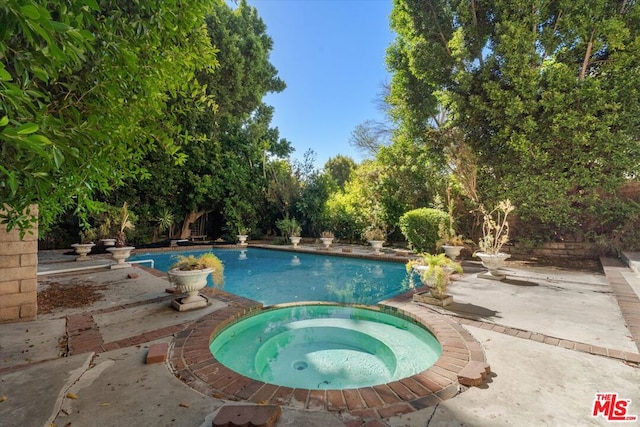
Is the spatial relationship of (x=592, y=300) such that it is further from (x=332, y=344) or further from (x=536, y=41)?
(x=536, y=41)

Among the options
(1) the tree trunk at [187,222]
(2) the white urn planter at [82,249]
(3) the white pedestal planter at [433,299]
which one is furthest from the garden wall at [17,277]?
(1) the tree trunk at [187,222]

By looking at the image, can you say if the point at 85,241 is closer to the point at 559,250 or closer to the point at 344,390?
the point at 344,390

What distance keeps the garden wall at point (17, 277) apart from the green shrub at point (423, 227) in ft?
33.1

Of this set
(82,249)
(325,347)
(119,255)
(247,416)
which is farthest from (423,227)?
(82,249)

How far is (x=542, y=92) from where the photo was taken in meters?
8.59

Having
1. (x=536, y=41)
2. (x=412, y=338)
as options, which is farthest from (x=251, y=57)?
(x=412, y=338)

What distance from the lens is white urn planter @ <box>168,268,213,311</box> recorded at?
413 centimetres

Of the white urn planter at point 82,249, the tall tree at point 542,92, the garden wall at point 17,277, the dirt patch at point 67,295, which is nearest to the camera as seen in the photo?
the garden wall at point 17,277

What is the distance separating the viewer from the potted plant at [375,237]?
441 inches

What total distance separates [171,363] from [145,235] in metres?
13.2

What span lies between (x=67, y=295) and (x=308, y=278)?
16.7 feet

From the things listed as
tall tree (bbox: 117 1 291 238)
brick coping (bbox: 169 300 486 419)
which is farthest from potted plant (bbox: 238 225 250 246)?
brick coping (bbox: 169 300 486 419)

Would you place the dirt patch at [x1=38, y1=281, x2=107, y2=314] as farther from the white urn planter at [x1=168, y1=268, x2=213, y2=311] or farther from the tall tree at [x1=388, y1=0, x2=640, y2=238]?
the tall tree at [x1=388, y1=0, x2=640, y2=238]

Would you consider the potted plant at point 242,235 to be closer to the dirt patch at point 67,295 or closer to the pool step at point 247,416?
the dirt patch at point 67,295
